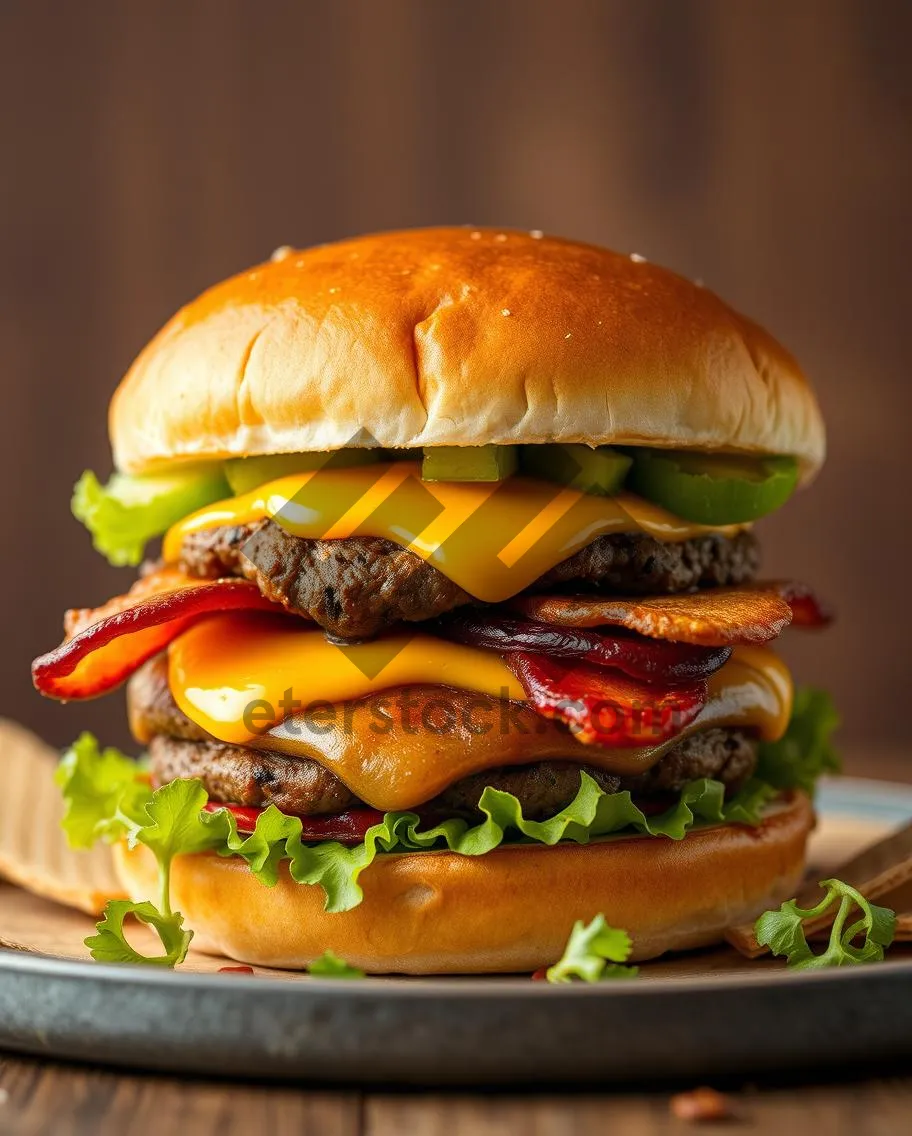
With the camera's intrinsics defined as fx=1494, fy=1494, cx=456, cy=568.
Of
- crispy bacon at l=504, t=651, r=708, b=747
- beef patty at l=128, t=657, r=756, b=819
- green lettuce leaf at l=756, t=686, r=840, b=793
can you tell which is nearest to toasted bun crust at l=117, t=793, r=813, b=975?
beef patty at l=128, t=657, r=756, b=819

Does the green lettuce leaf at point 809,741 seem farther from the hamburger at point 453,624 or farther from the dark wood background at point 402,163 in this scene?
the dark wood background at point 402,163

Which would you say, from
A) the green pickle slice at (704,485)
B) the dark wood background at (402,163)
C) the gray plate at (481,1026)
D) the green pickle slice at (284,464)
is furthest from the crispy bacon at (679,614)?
the dark wood background at (402,163)

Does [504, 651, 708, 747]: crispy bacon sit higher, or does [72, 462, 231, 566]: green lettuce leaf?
[72, 462, 231, 566]: green lettuce leaf

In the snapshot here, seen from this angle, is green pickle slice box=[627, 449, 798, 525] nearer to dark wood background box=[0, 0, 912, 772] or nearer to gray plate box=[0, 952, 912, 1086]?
gray plate box=[0, 952, 912, 1086]

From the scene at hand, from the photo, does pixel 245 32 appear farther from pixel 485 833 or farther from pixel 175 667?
pixel 485 833

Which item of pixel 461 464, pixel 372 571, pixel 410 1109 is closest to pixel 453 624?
pixel 372 571

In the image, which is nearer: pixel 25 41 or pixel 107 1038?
pixel 107 1038

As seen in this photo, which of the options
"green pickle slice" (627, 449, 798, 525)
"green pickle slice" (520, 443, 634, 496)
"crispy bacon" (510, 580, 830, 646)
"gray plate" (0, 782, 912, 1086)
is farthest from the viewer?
"green pickle slice" (627, 449, 798, 525)

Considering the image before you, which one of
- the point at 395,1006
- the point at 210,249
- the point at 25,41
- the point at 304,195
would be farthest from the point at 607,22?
the point at 395,1006
